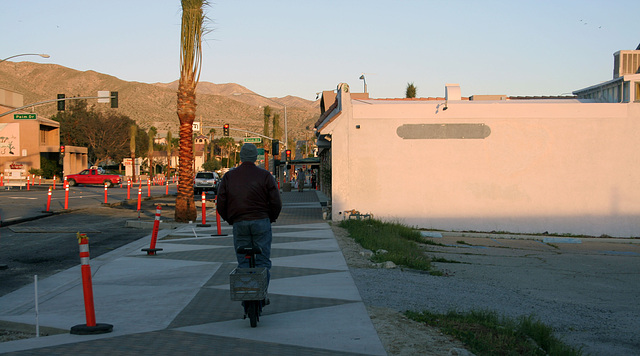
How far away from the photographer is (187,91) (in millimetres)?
21984

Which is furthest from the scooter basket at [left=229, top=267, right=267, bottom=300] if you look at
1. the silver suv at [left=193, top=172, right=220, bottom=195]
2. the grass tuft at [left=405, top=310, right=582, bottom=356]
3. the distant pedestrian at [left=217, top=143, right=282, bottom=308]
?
the silver suv at [left=193, top=172, right=220, bottom=195]

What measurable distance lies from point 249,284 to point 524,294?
515cm

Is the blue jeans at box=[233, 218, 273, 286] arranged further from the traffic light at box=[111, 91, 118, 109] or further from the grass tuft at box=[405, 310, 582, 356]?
the traffic light at box=[111, 91, 118, 109]

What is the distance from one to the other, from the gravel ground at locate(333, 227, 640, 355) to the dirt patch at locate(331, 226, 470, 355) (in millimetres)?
10

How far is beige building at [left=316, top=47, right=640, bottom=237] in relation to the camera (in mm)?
22172

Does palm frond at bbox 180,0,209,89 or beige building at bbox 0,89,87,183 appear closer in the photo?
palm frond at bbox 180,0,209,89

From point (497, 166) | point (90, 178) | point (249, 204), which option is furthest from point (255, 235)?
point (90, 178)

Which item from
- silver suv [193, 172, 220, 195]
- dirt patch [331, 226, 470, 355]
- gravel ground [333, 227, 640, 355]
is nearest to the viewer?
dirt patch [331, 226, 470, 355]

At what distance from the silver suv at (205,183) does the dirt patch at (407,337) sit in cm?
3622

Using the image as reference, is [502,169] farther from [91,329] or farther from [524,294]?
[91,329]

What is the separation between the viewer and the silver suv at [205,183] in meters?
42.8

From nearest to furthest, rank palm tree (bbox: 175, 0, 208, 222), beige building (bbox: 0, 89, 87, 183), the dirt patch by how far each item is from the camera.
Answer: the dirt patch
palm tree (bbox: 175, 0, 208, 222)
beige building (bbox: 0, 89, 87, 183)

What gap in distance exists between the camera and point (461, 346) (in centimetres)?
588

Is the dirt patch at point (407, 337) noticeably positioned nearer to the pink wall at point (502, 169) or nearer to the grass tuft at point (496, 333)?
the grass tuft at point (496, 333)
